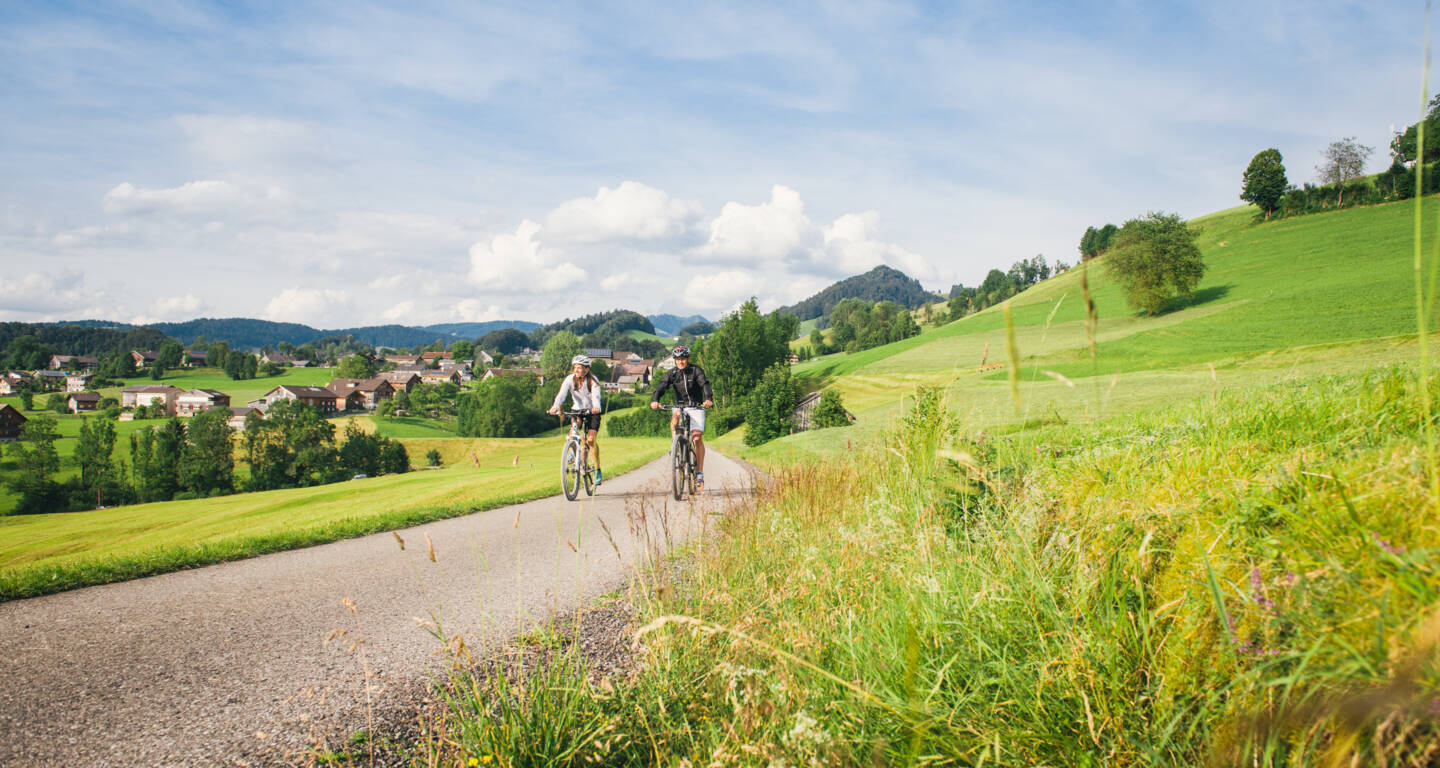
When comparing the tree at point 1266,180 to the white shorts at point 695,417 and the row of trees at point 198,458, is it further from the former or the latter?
the row of trees at point 198,458

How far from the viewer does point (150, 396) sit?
11512 centimetres

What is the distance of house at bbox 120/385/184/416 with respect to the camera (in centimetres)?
11090

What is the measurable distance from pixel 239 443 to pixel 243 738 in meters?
81.2

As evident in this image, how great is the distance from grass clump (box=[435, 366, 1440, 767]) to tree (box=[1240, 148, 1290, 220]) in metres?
104

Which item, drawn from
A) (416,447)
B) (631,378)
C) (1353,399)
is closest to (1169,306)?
(1353,399)

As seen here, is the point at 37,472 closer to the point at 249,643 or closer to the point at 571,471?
the point at 571,471

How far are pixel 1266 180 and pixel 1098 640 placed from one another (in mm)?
107526

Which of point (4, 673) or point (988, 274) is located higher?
point (988, 274)

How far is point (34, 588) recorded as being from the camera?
5172 mm

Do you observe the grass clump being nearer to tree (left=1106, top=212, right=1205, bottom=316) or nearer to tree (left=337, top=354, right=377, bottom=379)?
tree (left=1106, top=212, right=1205, bottom=316)

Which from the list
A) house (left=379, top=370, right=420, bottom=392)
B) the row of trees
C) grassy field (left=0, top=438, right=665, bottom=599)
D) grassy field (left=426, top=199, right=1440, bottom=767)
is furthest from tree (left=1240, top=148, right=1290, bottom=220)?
house (left=379, top=370, right=420, bottom=392)

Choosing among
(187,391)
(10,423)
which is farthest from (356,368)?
(10,423)

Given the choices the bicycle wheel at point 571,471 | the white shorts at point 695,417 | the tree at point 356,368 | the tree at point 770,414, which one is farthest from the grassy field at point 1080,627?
the tree at point 356,368

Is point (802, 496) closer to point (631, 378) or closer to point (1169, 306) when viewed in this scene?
point (1169, 306)
